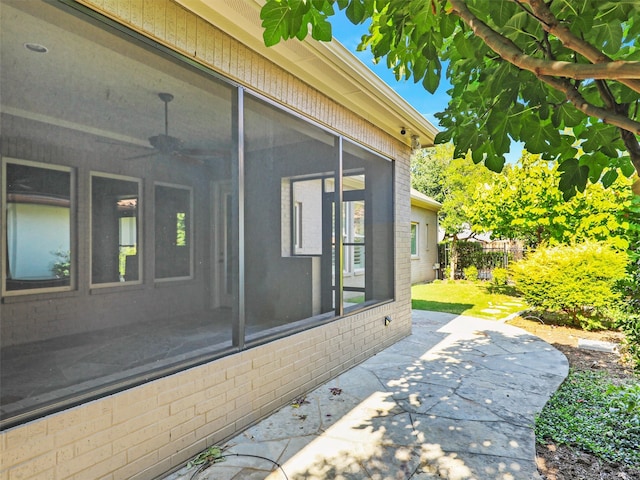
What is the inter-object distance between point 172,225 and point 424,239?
10.4 m

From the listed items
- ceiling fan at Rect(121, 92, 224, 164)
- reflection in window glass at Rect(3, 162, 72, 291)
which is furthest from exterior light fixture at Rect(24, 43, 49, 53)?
reflection in window glass at Rect(3, 162, 72, 291)

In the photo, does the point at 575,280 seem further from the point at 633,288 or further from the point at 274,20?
the point at 274,20

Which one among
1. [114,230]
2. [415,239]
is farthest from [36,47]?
[415,239]

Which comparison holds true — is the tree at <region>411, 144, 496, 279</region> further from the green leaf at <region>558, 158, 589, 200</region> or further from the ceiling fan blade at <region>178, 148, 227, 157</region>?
the green leaf at <region>558, 158, 589, 200</region>

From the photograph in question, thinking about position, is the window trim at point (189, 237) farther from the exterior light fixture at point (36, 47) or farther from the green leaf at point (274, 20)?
the green leaf at point (274, 20)

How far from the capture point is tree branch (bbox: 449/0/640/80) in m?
0.99

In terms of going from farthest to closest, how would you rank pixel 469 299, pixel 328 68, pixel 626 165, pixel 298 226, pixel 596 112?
1. pixel 469 299
2. pixel 298 226
3. pixel 328 68
4. pixel 626 165
5. pixel 596 112

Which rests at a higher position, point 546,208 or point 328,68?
point 328,68

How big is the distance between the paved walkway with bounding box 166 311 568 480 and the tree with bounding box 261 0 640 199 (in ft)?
6.38

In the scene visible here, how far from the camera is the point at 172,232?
646 centimetres

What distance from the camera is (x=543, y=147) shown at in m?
1.72

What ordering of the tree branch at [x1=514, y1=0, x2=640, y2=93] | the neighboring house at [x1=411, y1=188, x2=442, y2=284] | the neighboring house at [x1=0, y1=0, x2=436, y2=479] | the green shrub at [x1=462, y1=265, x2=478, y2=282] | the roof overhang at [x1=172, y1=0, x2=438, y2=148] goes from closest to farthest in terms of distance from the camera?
the tree branch at [x1=514, y1=0, x2=640, y2=93] → the neighboring house at [x1=0, y1=0, x2=436, y2=479] → the roof overhang at [x1=172, y1=0, x2=438, y2=148] → the green shrub at [x1=462, y1=265, x2=478, y2=282] → the neighboring house at [x1=411, y1=188, x2=442, y2=284]

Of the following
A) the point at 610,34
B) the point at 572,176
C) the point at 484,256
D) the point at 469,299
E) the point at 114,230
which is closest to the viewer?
the point at 610,34

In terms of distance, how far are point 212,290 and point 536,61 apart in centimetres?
649
